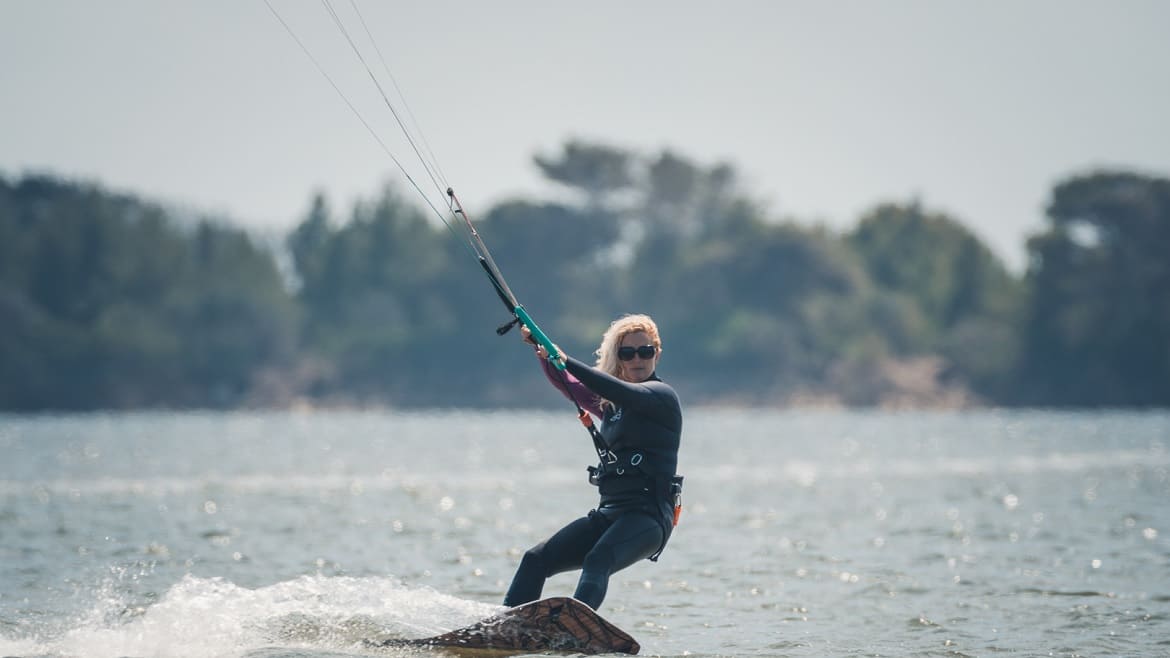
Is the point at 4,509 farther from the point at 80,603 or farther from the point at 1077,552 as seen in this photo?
the point at 1077,552

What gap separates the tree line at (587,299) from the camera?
4018 inches

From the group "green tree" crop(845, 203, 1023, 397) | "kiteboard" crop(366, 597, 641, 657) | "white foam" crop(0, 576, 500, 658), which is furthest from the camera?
"green tree" crop(845, 203, 1023, 397)

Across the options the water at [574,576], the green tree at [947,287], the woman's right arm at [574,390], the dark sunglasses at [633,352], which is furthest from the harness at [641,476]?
the green tree at [947,287]

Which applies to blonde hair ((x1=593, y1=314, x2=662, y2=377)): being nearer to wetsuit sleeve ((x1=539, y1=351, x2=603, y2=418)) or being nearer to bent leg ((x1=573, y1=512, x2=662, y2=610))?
wetsuit sleeve ((x1=539, y1=351, x2=603, y2=418))

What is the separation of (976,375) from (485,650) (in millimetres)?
103143

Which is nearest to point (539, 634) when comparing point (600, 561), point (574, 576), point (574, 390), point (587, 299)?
point (600, 561)

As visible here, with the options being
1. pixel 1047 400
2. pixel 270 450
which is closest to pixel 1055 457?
pixel 270 450

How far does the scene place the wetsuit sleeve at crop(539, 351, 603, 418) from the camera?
1020 cm

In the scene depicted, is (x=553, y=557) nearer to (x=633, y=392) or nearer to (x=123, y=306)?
(x=633, y=392)

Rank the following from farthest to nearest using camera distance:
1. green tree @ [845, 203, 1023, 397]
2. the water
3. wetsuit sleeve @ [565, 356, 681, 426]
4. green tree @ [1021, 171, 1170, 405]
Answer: green tree @ [845, 203, 1023, 397]
green tree @ [1021, 171, 1170, 405]
the water
wetsuit sleeve @ [565, 356, 681, 426]

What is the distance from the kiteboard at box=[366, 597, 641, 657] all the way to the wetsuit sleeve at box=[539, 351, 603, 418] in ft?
4.24

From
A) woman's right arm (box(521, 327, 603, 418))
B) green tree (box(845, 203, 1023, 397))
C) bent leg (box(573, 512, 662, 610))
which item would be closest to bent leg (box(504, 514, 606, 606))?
bent leg (box(573, 512, 662, 610))

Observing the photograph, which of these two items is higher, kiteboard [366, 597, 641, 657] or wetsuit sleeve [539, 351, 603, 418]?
wetsuit sleeve [539, 351, 603, 418]

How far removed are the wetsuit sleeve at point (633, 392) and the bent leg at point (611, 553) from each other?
662 mm
